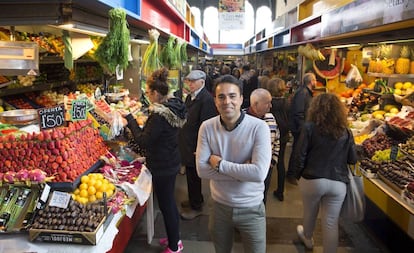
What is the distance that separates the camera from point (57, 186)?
2.71 m

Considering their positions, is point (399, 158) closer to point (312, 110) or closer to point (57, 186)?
point (312, 110)

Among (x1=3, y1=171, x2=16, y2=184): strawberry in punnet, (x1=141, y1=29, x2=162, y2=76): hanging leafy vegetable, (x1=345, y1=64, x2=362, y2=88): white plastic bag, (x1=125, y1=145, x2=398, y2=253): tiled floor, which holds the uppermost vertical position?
(x1=141, y1=29, x2=162, y2=76): hanging leafy vegetable

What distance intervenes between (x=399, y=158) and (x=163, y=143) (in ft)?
8.93

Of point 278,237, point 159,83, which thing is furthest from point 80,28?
point 278,237

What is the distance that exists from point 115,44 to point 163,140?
3.26 ft

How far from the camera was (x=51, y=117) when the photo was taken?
9.92 feet

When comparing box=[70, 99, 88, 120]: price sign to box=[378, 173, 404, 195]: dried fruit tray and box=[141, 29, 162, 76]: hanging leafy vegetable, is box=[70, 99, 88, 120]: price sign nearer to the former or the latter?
box=[141, 29, 162, 76]: hanging leafy vegetable

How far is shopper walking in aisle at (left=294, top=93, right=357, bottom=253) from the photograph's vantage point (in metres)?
3.21

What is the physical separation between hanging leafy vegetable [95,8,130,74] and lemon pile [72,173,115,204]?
1173mm

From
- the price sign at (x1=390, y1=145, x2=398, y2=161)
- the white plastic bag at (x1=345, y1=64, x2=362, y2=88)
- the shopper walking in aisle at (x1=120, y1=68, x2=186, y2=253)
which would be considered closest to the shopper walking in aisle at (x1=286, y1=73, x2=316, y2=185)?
the white plastic bag at (x1=345, y1=64, x2=362, y2=88)

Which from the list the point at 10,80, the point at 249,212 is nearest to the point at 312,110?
the point at 249,212

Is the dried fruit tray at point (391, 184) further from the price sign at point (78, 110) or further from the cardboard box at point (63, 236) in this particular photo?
the price sign at point (78, 110)

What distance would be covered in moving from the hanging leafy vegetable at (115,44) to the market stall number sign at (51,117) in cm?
71

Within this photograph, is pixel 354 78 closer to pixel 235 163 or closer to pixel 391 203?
pixel 391 203
